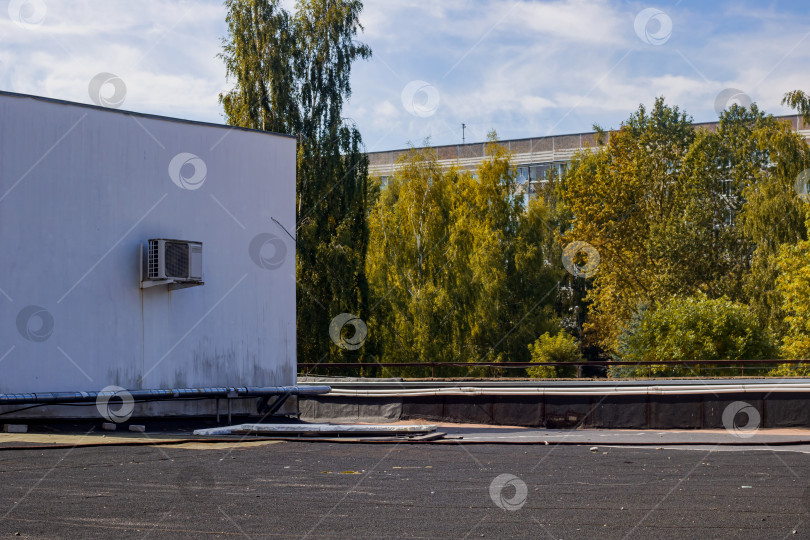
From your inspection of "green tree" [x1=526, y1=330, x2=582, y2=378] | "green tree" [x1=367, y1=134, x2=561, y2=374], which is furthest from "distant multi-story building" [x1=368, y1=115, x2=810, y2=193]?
"green tree" [x1=526, y1=330, x2=582, y2=378]

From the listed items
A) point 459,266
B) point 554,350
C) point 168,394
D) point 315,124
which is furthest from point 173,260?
point 459,266

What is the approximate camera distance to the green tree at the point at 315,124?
4003 centimetres

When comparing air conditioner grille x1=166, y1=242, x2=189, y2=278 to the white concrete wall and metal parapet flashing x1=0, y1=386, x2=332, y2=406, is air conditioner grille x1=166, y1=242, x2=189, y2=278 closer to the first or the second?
the white concrete wall

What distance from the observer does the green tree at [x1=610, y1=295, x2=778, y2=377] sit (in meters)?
37.0

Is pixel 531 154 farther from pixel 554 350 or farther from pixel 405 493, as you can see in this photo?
pixel 405 493

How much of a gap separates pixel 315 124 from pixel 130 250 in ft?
70.4

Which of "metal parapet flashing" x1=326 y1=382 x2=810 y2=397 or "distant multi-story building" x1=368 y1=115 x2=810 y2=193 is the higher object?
"distant multi-story building" x1=368 y1=115 x2=810 y2=193

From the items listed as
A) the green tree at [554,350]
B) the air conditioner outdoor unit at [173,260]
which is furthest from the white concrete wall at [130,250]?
the green tree at [554,350]

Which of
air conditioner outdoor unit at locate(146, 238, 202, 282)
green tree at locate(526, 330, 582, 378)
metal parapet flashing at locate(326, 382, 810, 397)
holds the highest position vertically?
air conditioner outdoor unit at locate(146, 238, 202, 282)

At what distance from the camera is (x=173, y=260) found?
20203mm

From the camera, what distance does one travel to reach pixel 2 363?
1841 cm

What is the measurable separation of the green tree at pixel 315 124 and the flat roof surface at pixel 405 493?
25614 mm

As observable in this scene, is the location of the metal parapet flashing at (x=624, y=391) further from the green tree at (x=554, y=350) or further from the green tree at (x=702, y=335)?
the green tree at (x=554, y=350)

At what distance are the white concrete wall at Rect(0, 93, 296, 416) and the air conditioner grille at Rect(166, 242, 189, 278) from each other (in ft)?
2.57
